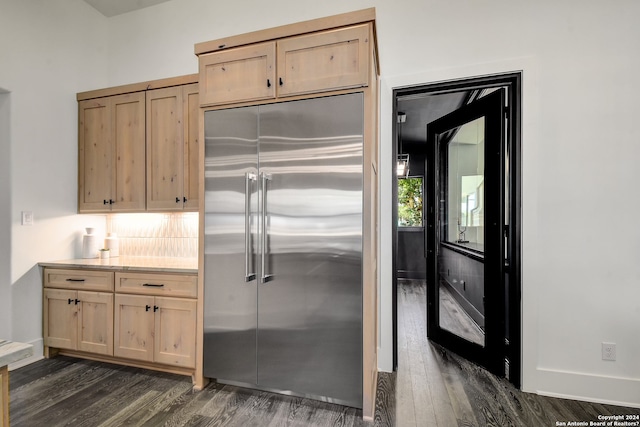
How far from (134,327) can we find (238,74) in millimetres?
2158

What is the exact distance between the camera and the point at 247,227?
2215 mm

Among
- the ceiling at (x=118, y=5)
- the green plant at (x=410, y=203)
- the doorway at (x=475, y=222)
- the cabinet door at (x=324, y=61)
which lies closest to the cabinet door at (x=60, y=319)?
the cabinet door at (x=324, y=61)

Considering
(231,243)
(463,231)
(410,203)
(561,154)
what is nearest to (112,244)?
(231,243)

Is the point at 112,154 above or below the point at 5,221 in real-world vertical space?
above

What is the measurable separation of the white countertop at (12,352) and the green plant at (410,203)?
718cm

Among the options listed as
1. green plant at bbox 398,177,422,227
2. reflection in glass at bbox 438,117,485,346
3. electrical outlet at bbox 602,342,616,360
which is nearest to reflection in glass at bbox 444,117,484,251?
reflection in glass at bbox 438,117,485,346

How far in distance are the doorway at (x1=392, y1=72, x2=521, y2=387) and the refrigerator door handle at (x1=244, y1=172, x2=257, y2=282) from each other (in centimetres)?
117

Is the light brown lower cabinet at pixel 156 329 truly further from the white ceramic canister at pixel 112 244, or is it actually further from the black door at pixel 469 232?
the black door at pixel 469 232

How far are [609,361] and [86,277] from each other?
4.06 m

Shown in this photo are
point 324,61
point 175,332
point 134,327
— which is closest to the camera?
point 324,61

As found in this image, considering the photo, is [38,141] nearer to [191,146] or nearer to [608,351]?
[191,146]

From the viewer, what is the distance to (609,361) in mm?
2180

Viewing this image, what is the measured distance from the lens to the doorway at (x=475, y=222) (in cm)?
241

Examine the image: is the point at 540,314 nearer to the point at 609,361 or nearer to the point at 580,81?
the point at 609,361
